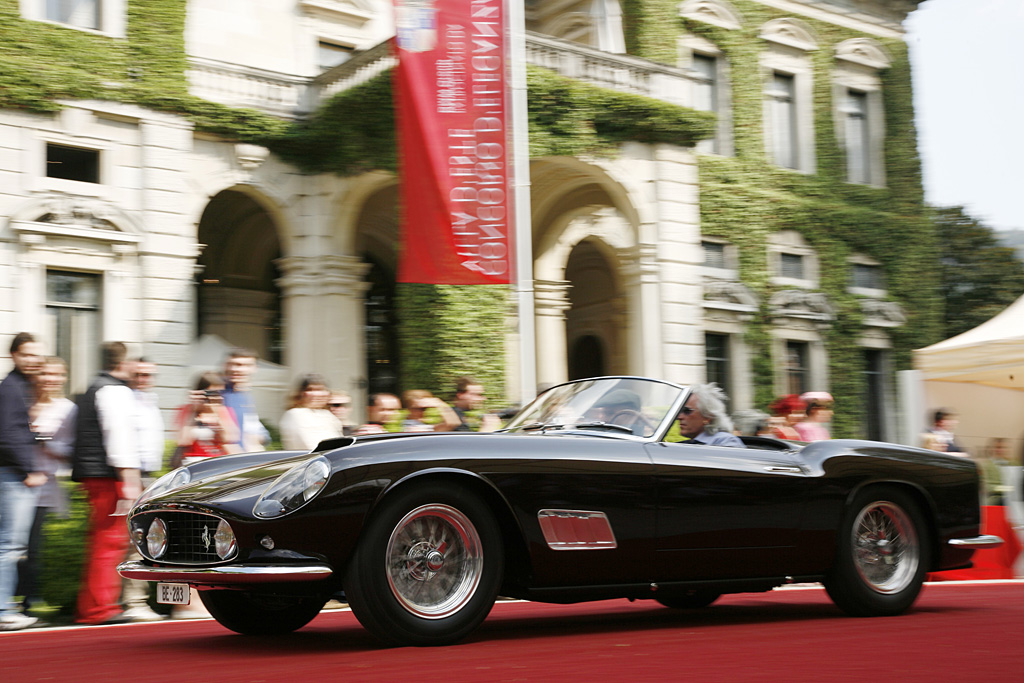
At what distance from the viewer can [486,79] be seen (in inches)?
506

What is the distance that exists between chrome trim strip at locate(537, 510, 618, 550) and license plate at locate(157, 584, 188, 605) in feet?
5.29

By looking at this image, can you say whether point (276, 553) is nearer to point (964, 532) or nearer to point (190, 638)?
point (190, 638)

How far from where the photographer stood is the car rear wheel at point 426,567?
4.77 m

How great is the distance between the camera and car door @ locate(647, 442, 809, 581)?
220 inches

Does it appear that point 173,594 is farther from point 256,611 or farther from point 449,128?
point 449,128

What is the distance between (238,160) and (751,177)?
10.7 metres

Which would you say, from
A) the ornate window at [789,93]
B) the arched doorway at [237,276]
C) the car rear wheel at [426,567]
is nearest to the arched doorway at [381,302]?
the arched doorway at [237,276]

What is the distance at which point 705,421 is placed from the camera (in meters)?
6.30

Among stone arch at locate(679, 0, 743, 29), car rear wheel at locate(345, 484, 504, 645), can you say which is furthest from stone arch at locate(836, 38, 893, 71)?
car rear wheel at locate(345, 484, 504, 645)

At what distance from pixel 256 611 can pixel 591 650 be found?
1.93m

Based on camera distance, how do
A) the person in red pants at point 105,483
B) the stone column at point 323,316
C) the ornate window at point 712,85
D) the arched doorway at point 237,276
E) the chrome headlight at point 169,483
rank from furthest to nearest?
the ornate window at point 712,85, the arched doorway at point 237,276, the stone column at point 323,316, the person in red pants at point 105,483, the chrome headlight at point 169,483

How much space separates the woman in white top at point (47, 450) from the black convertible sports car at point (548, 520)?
6.33 ft

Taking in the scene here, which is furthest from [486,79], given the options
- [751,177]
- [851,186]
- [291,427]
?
[851,186]

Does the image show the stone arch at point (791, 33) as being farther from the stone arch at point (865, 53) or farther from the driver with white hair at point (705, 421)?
the driver with white hair at point (705, 421)
